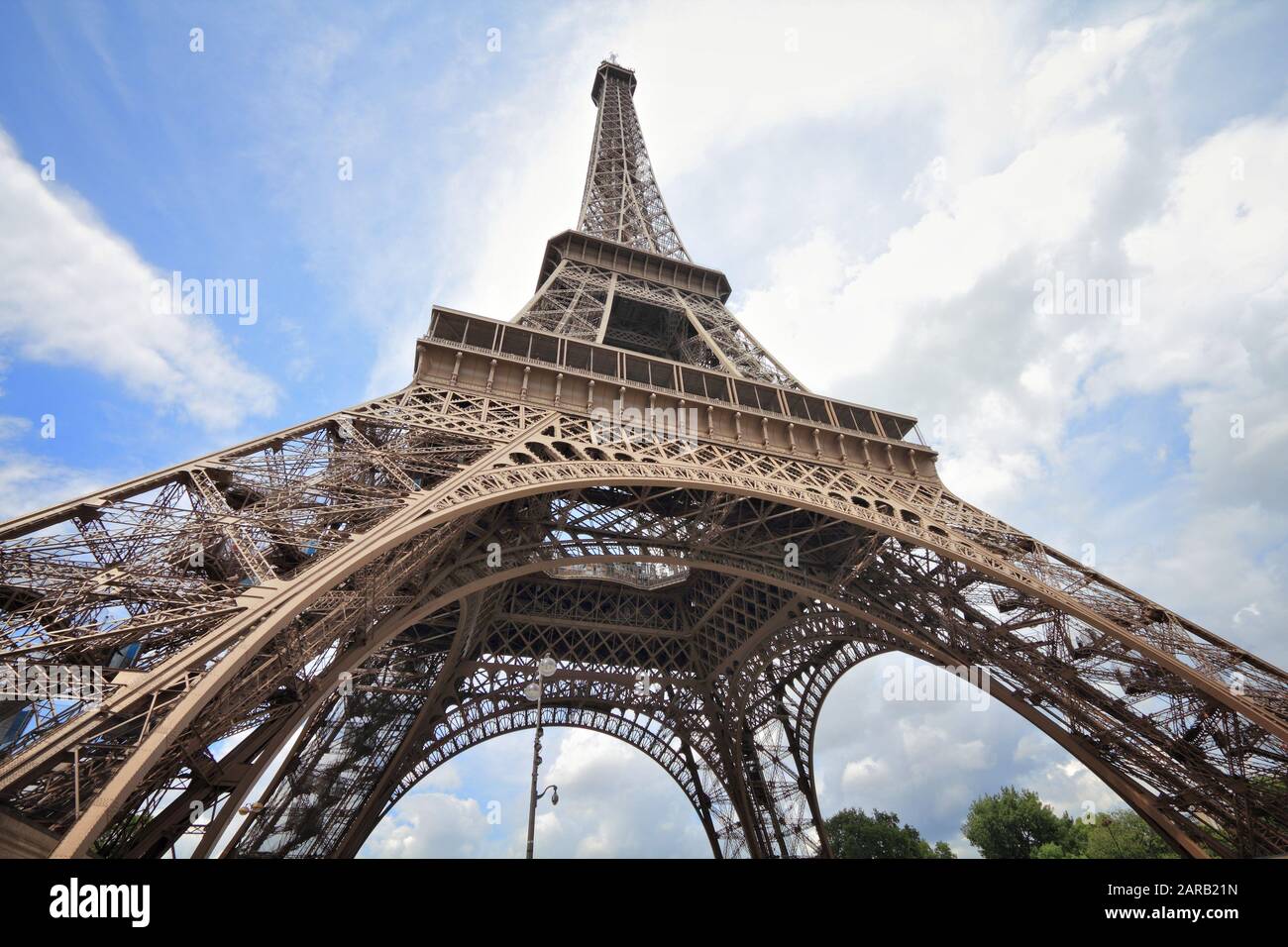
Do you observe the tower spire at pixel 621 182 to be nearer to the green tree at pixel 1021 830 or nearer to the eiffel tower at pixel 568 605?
the eiffel tower at pixel 568 605

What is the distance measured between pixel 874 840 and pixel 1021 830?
863 centimetres

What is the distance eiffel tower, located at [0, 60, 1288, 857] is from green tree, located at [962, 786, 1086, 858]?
17598mm

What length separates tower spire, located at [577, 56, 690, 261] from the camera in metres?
32.7

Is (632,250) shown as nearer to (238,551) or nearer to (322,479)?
(322,479)

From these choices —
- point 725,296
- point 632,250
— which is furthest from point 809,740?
point 632,250

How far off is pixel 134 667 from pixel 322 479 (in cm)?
468

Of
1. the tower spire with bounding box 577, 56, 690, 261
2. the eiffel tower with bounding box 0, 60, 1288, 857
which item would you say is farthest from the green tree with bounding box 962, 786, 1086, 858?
the tower spire with bounding box 577, 56, 690, 261

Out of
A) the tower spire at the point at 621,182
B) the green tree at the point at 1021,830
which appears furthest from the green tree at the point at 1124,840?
the tower spire at the point at 621,182

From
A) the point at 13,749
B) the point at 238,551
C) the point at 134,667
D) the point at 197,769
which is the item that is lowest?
the point at 197,769

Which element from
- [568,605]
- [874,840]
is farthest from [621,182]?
[874,840]

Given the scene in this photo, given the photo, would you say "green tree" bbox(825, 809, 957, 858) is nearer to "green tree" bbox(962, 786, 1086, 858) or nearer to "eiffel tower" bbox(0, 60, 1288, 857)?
"green tree" bbox(962, 786, 1086, 858)

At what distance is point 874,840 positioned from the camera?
134 ft
